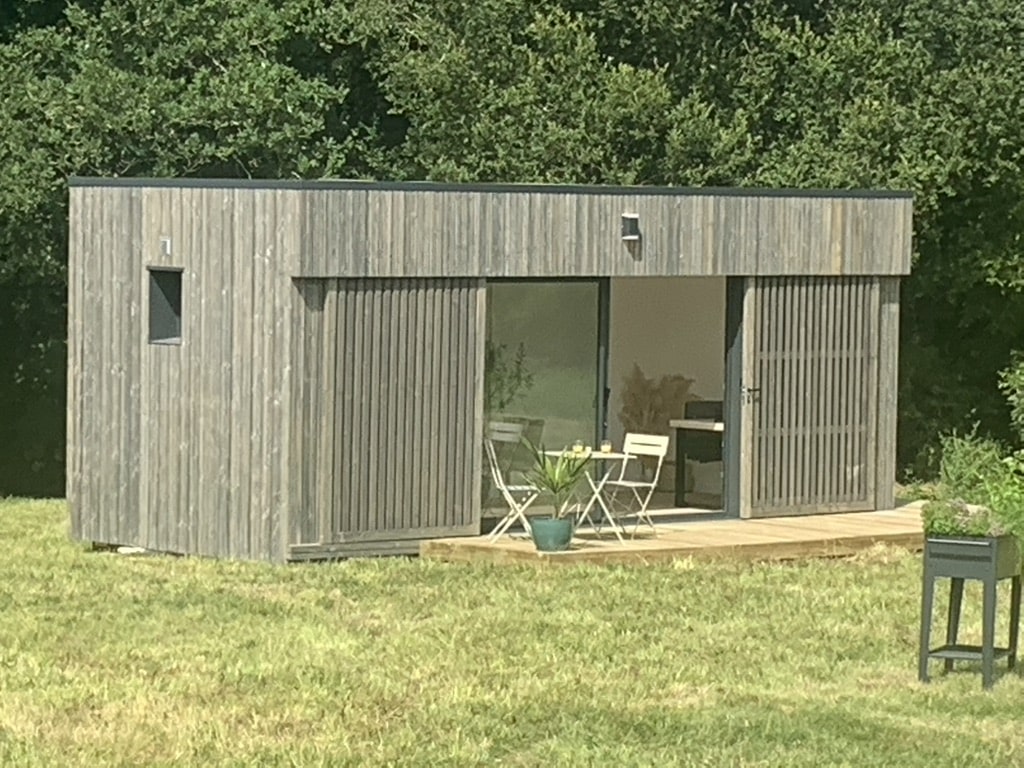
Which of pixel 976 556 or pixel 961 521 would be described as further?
pixel 961 521

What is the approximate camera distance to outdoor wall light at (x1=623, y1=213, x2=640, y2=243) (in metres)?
17.7

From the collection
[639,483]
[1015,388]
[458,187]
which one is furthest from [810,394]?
[1015,388]

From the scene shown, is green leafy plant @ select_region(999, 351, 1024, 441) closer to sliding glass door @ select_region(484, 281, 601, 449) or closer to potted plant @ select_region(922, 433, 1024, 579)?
sliding glass door @ select_region(484, 281, 601, 449)

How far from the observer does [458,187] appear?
1689 cm

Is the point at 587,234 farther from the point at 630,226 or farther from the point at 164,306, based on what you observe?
the point at 164,306

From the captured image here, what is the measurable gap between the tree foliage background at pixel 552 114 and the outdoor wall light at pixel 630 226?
22.5 ft

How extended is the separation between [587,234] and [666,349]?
2782mm

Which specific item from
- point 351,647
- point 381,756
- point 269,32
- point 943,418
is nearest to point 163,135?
point 269,32

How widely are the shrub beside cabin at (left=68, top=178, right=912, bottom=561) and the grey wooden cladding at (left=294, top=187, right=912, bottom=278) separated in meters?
0.02

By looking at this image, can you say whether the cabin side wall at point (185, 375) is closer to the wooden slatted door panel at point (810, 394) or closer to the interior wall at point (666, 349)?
the wooden slatted door panel at point (810, 394)

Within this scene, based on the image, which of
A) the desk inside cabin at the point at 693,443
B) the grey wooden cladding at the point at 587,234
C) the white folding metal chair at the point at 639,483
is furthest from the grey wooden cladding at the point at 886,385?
the white folding metal chair at the point at 639,483

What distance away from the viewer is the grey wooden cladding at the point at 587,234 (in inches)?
645

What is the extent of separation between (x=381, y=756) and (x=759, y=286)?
Result: 30.2 feet

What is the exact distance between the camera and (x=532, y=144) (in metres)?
25.2
